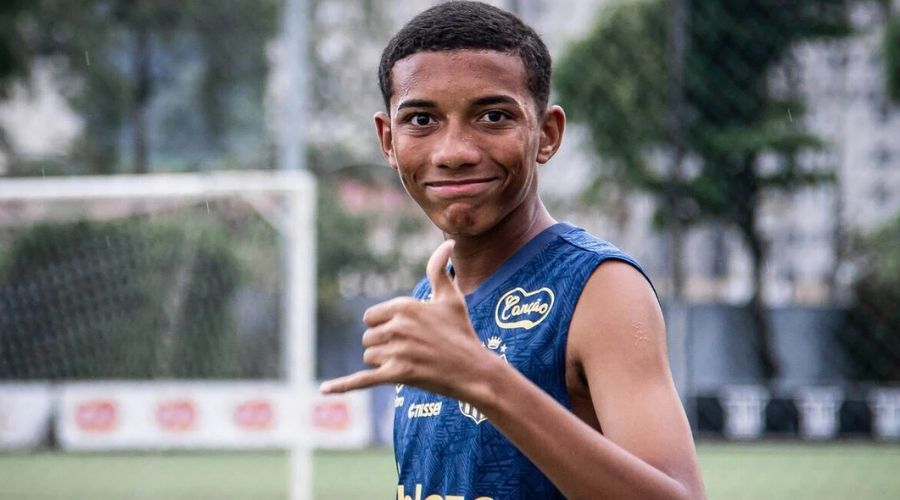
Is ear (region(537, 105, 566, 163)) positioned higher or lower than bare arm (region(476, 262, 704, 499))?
higher

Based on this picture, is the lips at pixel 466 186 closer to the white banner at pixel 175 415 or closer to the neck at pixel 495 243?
the neck at pixel 495 243

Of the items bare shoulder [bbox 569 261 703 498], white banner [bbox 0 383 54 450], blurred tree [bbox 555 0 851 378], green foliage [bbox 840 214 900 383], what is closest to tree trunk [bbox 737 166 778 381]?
blurred tree [bbox 555 0 851 378]

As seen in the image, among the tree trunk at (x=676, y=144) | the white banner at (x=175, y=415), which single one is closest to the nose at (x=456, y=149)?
the tree trunk at (x=676, y=144)

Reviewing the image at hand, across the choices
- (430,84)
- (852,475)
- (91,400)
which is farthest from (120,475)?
(430,84)

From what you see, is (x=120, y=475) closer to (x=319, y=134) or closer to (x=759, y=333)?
(x=759, y=333)

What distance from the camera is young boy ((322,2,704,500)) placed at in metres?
1.70

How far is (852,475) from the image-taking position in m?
11.9

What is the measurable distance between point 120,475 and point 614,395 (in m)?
13.1

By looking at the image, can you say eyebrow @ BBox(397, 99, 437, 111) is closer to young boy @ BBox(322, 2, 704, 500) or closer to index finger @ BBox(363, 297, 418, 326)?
young boy @ BBox(322, 2, 704, 500)

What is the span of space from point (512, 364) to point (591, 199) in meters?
16.7

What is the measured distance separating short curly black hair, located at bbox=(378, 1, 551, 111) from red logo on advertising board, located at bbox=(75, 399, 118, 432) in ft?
39.9

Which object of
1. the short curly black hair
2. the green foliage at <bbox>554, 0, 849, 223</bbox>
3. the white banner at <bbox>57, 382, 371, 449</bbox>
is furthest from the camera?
the white banner at <bbox>57, 382, 371, 449</bbox>

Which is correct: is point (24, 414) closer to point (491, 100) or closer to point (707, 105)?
point (707, 105)

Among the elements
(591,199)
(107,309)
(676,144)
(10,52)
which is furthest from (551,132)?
(10,52)
